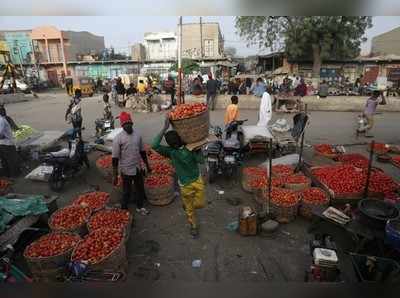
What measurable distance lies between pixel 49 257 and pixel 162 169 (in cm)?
323

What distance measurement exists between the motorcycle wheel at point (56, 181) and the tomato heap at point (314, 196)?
199 inches

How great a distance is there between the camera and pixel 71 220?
14.9 feet

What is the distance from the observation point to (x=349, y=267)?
12.0 ft

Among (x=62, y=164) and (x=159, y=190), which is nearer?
(x=159, y=190)

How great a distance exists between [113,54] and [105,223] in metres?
41.1

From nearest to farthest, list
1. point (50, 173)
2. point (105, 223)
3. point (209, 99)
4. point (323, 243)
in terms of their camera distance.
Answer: point (323, 243) → point (105, 223) → point (50, 173) → point (209, 99)

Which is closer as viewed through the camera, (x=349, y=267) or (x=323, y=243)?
(x=349, y=267)

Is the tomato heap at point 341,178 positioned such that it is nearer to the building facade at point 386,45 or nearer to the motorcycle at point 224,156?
the motorcycle at point 224,156

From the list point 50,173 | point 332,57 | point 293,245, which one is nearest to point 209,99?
point 50,173

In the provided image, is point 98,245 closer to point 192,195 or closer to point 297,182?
point 192,195

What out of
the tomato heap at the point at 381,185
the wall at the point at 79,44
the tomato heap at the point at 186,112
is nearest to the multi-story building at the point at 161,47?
the wall at the point at 79,44

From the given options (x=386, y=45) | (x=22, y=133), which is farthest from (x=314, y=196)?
(x=386, y=45)

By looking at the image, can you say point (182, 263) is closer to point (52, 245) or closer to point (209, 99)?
point (52, 245)

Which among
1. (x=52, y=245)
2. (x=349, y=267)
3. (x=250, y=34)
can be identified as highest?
(x=250, y=34)
